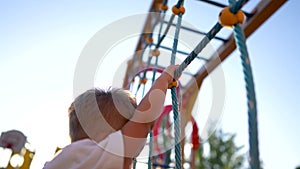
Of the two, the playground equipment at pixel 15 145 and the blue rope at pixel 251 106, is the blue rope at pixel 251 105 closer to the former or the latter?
the blue rope at pixel 251 106

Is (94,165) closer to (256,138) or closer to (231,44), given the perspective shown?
(256,138)

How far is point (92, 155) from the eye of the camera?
596 millimetres

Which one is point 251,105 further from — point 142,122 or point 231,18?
point 142,122

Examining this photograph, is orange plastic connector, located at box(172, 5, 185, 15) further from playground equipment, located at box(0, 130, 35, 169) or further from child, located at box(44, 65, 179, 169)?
playground equipment, located at box(0, 130, 35, 169)

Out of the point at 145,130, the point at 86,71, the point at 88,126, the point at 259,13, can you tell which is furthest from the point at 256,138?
A: the point at 259,13

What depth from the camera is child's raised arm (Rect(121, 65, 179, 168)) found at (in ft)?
1.95

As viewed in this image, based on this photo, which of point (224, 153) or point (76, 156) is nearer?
point (76, 156)

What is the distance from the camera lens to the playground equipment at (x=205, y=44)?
13.1 inches

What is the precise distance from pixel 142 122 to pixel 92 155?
116 millimetres

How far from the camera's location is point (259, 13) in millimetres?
1829

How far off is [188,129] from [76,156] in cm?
156

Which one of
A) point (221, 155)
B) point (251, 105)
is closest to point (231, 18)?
point (251, 105)

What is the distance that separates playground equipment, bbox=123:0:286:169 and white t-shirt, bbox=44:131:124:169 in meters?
0.12

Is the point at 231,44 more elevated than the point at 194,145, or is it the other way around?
the point at 231,44
